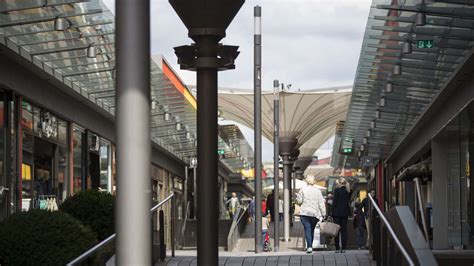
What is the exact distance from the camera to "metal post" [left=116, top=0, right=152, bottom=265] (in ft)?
19.1

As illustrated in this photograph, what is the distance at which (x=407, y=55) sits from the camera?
21.9 metres

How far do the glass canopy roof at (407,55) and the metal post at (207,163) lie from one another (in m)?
7.51

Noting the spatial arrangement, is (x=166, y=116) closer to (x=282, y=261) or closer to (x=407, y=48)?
(x=407, y=48)

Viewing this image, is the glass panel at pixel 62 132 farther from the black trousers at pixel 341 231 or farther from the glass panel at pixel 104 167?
the black trousers at pixel 341 231

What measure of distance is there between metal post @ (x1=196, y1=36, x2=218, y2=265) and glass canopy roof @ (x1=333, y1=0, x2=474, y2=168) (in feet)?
24.6

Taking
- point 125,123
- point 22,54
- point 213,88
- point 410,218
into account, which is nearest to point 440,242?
point 22,54

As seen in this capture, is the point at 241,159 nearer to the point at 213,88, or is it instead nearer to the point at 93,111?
the point at 93,111

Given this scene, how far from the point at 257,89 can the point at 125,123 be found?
23.2 m

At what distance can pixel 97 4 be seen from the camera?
58.5 ft

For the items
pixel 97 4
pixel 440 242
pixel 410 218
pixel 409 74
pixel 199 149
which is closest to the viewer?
pixel 199 149

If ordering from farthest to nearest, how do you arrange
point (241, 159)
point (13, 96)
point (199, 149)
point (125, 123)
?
point (241, 159) < point (13, 96) < point (199, 149) < point (125, 123)

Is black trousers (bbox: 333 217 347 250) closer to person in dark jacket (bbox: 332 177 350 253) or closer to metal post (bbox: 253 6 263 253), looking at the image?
person in dark jacket (bbox: 332 177 350 253)

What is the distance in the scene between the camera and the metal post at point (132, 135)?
19.1 ft

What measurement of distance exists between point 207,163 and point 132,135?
327 centimetres
